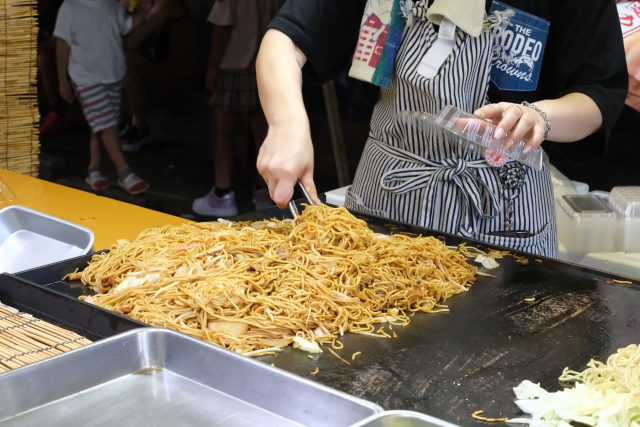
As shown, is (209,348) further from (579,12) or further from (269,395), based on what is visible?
(579,12)

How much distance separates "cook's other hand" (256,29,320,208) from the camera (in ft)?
6.06

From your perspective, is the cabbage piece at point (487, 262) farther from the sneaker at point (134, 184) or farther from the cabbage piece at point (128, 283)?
the sneaker at point (134, 184)

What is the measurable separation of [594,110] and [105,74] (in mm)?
4159

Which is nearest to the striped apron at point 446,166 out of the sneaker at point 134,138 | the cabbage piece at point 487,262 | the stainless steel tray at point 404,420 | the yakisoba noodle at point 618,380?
the cabbage piece at point 487,262

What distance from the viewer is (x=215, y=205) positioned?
16.9 feet

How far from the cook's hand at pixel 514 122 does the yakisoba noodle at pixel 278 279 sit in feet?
1.22

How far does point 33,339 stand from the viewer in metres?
1.47

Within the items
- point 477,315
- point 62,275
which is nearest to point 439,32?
point 477,315

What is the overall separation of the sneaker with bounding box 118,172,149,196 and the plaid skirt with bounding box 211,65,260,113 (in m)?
1.13

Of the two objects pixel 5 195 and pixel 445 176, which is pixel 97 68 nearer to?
pixel 5 195

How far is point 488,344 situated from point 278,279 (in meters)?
0.51

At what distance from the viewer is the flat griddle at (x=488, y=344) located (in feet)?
4.32

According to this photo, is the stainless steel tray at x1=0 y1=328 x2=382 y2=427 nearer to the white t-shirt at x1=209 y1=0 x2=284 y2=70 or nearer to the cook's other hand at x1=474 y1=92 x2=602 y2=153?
the cook's other hand at x1=474 y1=92 x2=602 y2=153

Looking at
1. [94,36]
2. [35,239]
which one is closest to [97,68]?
[94,36]
